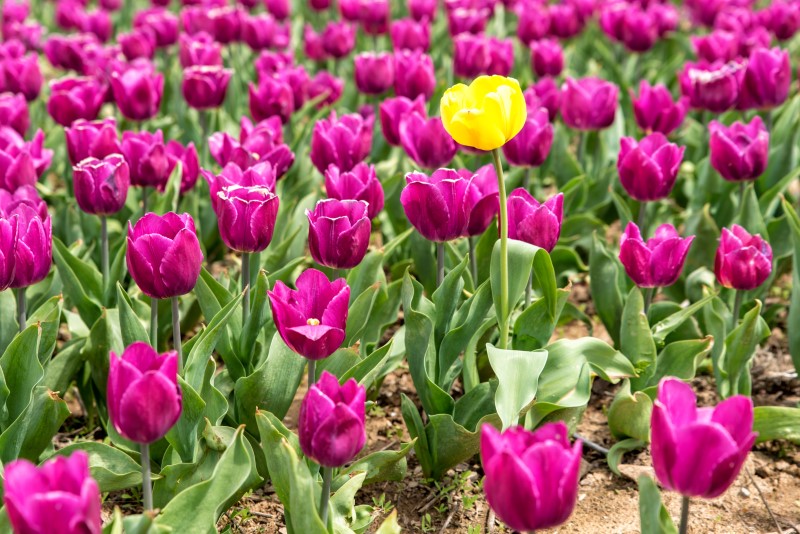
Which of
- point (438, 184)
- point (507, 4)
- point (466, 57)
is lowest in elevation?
point (507, 4)

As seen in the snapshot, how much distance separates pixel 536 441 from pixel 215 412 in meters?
1.00

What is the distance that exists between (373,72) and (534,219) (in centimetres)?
211

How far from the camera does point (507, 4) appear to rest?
269 inches

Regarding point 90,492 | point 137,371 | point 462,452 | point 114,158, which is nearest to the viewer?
point 90,492

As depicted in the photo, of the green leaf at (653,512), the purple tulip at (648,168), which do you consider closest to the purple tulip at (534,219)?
the purple tulip at (648,168)

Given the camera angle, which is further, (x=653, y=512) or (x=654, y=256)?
(x=654, y=256)

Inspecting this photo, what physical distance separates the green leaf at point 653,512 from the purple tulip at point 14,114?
9.38 feet

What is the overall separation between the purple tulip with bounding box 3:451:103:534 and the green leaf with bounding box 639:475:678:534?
992 mm

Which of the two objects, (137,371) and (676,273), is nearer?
(137,371)

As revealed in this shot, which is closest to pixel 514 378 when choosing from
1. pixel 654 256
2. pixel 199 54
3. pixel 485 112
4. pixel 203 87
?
pixel 654 256

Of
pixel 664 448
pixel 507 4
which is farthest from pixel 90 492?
pixel 507 4

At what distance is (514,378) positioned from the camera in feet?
8.09

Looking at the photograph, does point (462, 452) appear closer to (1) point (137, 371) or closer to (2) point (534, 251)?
(2) point (534, 251)

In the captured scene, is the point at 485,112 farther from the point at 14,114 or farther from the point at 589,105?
the point at 14,114
